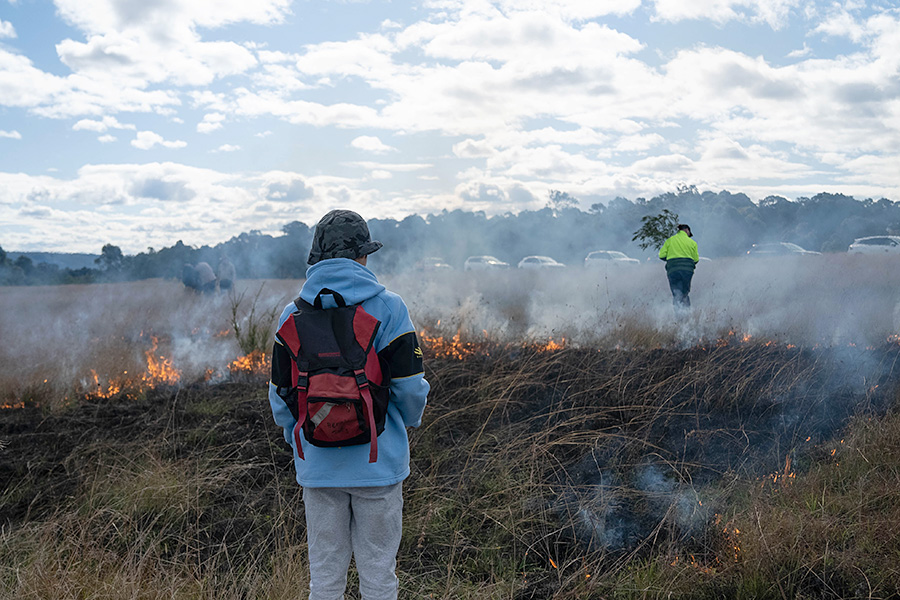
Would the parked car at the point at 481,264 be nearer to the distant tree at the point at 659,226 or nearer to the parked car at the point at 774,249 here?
the parked car at the point at 774,249

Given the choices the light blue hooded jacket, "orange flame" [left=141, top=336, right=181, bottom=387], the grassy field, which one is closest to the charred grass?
the grassy field

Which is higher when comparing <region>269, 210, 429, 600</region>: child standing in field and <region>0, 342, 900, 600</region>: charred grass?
<region>269, 210, 429, 600</region>: child standing in field

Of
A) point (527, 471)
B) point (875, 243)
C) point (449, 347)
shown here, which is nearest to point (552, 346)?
point (449, 347)

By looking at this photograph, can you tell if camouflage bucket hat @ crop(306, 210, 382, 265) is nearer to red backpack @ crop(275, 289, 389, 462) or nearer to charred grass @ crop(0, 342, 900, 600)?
red backpack @ crop(275, 289, 389, 462)

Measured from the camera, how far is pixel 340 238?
93.3 inches

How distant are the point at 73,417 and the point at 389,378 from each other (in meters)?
4.96

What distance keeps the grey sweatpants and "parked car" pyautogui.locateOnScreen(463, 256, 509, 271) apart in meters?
18.7

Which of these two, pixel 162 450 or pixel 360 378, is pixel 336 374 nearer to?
pixel 360 378

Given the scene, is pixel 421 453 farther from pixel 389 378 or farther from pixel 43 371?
pixel 43 371

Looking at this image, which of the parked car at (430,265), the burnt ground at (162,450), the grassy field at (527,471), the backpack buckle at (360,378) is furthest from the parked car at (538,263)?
the backpack buckle at (360,378)

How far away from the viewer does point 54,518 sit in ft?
12.8

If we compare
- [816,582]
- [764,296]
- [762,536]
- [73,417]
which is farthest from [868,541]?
[764,296]

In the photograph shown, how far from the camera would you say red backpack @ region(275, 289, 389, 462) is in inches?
85.4

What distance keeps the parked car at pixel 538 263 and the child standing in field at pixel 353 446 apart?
20256 mm
